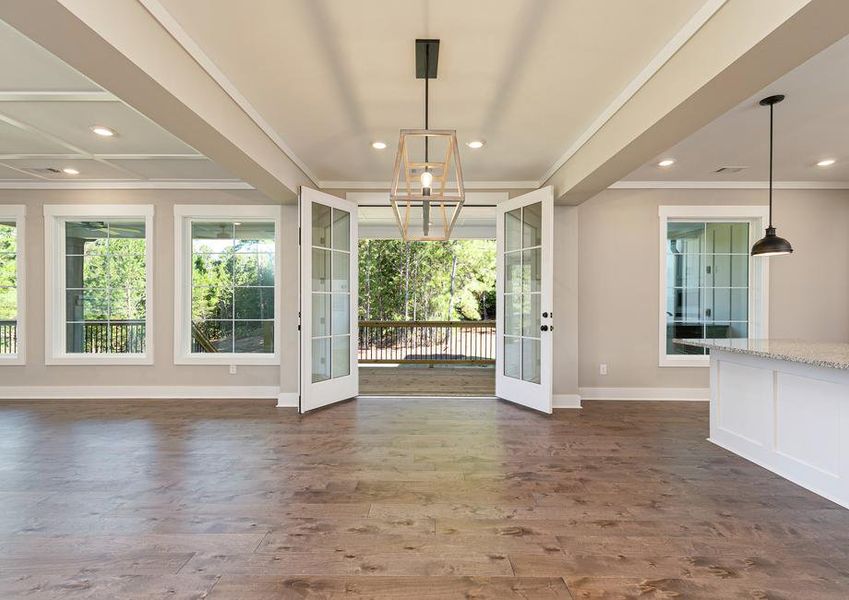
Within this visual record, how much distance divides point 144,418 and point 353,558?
3.15 meters

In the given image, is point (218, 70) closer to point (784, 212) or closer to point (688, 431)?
point (688, 431)

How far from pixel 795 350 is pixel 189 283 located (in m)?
5.64

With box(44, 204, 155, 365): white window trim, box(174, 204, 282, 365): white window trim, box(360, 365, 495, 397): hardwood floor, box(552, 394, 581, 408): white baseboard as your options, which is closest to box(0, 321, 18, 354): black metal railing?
box(44, 204, 155, 365): white window trim

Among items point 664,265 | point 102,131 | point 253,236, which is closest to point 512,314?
point 664,265

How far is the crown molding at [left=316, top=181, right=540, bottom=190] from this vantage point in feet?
15.1

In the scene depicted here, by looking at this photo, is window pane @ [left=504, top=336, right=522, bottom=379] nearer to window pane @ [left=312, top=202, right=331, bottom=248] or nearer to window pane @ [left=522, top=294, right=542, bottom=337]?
window pane @ [left=522, top=294, right=542, bottom=337]

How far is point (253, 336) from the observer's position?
15.9ft

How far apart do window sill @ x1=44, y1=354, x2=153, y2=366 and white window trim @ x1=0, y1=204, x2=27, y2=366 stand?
1.07 ft

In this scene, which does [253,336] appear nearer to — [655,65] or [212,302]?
[212,302]

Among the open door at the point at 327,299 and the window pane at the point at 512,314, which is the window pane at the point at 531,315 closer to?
the window pane at the point at 512,314

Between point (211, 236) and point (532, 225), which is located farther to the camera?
point (211, 236)

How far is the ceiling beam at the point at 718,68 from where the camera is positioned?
1.51 meters

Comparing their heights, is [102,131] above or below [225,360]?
above

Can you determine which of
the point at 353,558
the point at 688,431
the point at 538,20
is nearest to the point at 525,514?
the point at 353,558
